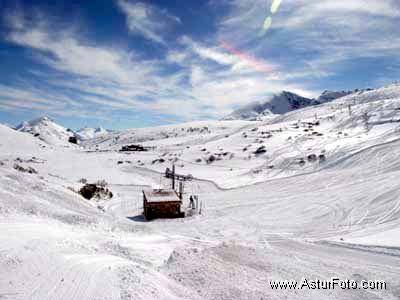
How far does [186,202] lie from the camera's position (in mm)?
33156

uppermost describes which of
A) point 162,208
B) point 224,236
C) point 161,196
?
point 161,196

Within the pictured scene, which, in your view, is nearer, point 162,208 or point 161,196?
point 162,208

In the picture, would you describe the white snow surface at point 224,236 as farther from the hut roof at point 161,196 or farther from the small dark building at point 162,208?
the hut roof at point 161,196

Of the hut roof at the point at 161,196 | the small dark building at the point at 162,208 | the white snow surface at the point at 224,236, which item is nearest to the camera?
the white snow surface at the point at 224,236

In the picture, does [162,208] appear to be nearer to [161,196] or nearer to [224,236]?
[161,196]

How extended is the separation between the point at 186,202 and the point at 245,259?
64.3 ft

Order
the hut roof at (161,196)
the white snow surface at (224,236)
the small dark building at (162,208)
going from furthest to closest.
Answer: the hut roof at (161,196), the small dark building at (162,208), the white snow surface at (224,236)

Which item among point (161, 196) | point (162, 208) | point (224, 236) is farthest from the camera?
point (161, 196)

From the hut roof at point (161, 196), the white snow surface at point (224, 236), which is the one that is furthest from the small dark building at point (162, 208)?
the white snow surface at point (224, 236)

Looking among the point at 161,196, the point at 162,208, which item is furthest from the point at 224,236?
the point at 161,196

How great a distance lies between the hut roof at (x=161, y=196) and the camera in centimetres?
2708

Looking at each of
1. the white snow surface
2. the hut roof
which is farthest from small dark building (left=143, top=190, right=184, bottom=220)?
the white snow surface

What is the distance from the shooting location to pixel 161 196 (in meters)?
28.1

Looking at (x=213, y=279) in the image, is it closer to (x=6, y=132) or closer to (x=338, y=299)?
(x=338, y=299)
